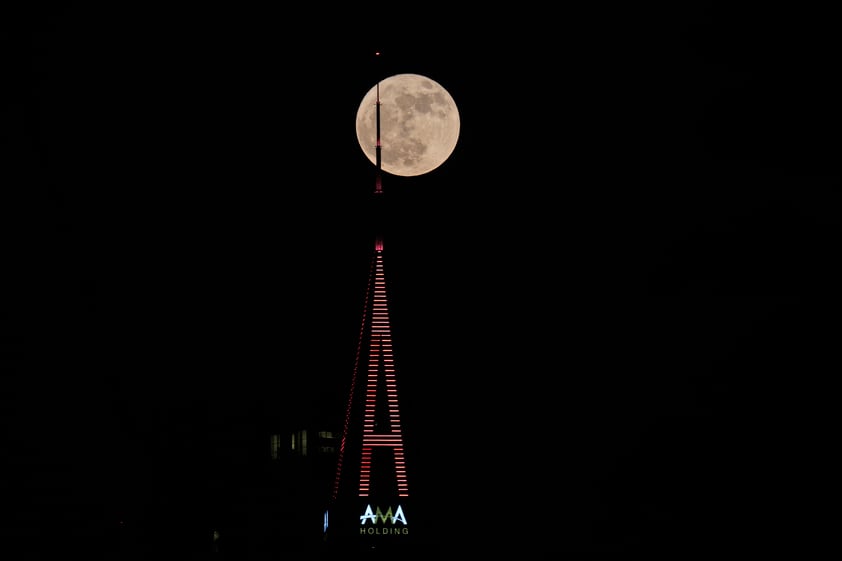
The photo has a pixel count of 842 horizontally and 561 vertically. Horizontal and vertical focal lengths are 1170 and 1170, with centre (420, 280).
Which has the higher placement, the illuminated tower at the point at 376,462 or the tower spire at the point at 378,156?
the tower spire at the point at 378,156

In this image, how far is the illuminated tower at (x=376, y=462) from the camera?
18891 mm

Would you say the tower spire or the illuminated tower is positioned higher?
the tower spire

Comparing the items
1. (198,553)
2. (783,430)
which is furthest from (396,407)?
(783,430)

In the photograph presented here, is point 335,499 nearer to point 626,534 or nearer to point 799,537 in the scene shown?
point 626,534

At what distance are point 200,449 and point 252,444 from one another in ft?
6.07

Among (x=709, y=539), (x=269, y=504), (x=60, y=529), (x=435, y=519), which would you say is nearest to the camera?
(x=60, y=529)

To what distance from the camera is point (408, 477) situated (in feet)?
65.2

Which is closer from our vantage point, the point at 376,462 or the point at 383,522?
the point at 383,522

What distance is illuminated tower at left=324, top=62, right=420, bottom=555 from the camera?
744 inches

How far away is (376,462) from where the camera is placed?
20.2 m

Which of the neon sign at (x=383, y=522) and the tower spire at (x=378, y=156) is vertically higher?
the tower spire at (x=378, y=156)

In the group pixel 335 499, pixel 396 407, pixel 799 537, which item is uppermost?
pixel 396 407

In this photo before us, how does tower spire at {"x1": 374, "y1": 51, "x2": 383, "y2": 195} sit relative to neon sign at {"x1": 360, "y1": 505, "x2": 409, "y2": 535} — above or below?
above

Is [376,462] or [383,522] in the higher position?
[376,462]
